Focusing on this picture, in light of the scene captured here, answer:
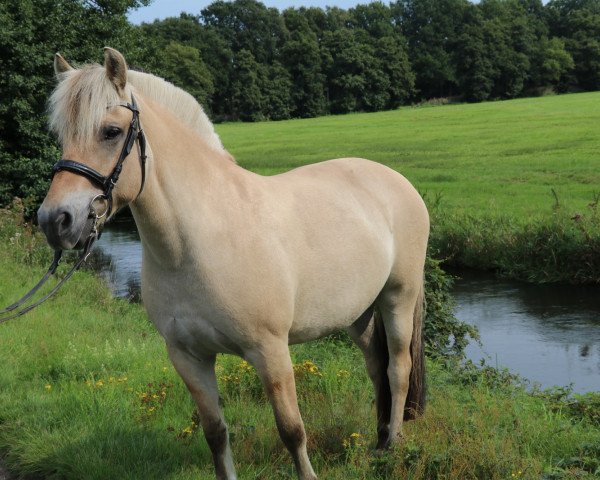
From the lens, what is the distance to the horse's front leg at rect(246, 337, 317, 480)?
11.5ft

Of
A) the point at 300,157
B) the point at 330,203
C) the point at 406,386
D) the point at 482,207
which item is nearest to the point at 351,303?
the point at 330,203

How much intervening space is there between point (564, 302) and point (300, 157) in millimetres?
21450

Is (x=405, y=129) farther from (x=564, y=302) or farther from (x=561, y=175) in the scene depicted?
(x=564, y=302)

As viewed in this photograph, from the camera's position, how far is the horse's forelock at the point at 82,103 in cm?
298

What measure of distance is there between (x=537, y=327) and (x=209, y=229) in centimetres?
824

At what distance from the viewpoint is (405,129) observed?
A: 135 ft

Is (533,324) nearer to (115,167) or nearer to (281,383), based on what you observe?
(281,383)

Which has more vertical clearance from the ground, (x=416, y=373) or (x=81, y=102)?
(x=81, y=102)

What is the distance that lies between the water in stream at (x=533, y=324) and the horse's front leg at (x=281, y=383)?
482 centimetres

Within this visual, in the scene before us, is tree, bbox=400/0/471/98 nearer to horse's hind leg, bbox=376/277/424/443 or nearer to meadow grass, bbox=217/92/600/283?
meadow grass, bbox=217/92/600/283

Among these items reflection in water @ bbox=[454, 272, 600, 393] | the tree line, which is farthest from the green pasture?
the tree line

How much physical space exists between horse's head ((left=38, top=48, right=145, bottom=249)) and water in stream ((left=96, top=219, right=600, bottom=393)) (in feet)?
19.5

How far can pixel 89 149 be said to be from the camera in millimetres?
3004

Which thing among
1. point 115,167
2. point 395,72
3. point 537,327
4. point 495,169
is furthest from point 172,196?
point 395,72
